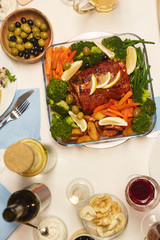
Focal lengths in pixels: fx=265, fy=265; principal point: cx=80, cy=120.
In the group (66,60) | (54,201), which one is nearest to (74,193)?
(54,201)

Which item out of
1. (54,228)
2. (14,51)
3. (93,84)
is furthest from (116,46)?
(54,228)

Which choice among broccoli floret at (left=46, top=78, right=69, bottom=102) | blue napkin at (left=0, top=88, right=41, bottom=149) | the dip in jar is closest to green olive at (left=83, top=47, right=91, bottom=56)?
broccoli floret at (left=46, top=78, right=69, bottom=102)

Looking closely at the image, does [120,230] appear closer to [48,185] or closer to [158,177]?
[158,177]

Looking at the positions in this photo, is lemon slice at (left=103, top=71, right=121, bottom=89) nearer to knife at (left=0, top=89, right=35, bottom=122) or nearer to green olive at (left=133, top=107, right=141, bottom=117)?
green olive at (left=133, top=107, right=141, bottom=117)

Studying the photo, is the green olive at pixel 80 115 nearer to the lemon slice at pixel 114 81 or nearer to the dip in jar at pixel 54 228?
the lemon slice at pixel 114 81

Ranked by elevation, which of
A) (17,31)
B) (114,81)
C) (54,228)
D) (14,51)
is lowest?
(54,228)

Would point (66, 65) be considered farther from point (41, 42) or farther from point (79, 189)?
point (79, 189)

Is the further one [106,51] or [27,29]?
[27,29]
